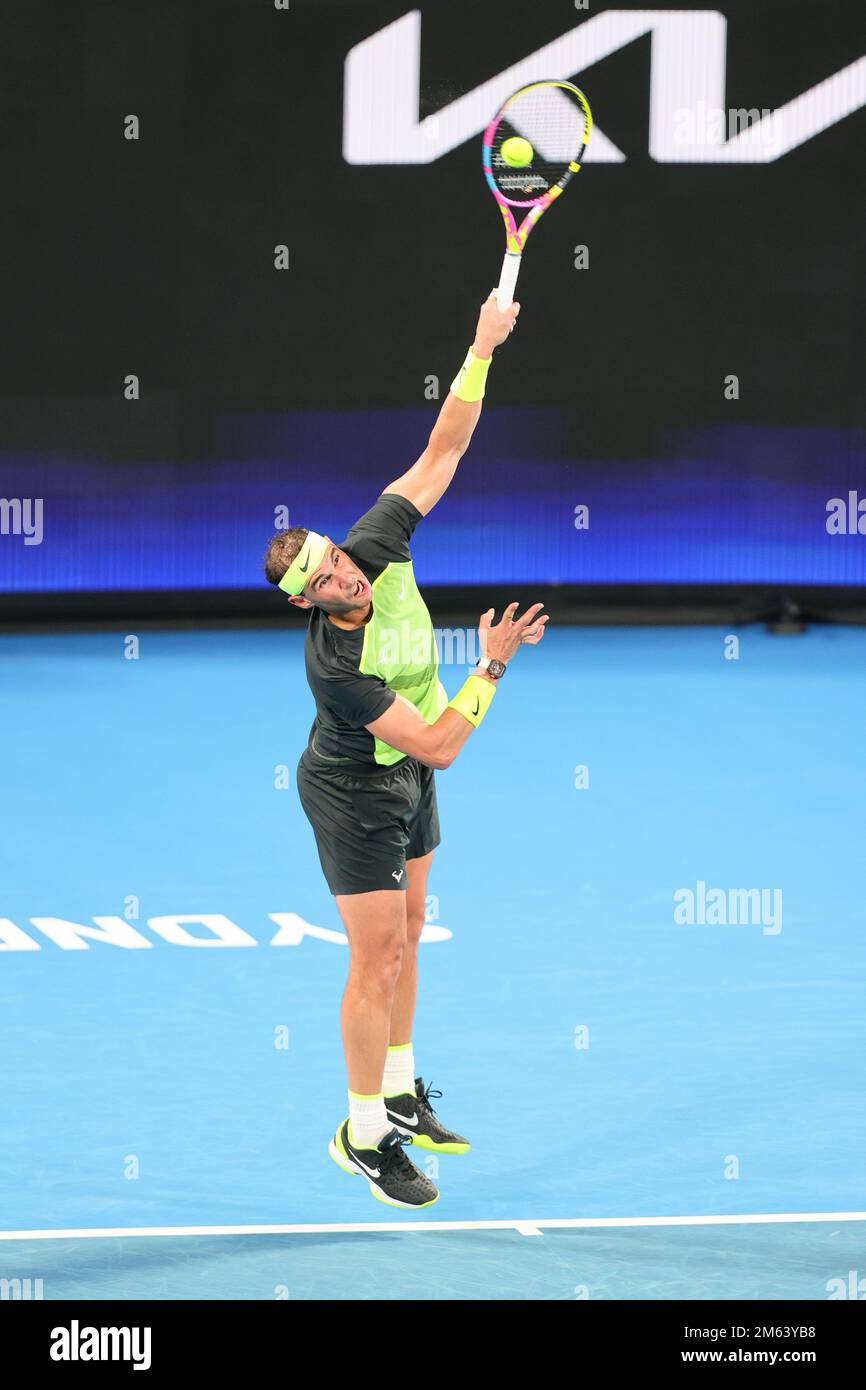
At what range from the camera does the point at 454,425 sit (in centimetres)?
644

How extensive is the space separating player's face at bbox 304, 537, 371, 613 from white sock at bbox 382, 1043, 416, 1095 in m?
1.50

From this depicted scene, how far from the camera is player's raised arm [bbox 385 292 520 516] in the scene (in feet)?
20.8

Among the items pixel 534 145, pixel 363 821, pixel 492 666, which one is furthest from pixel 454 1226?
pixel 534 145

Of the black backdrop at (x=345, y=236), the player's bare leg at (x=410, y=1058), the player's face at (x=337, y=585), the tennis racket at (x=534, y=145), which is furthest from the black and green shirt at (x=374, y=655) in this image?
the black backdrop at (x=345, y=236)

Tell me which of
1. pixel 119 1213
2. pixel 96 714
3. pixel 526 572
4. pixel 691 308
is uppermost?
pixel 691 308

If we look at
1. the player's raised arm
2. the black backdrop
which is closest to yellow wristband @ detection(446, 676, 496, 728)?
the player's raised arm

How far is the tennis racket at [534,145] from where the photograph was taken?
282 inches

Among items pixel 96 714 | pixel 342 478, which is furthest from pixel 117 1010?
pixel 342 478

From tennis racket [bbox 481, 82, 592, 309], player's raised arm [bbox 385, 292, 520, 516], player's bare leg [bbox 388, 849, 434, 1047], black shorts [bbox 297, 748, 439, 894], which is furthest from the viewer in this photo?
tennis racket [bbox 481, 82, 592, 309]

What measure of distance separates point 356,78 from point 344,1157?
11.0 m

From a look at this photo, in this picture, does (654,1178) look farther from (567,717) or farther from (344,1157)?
(567,717)

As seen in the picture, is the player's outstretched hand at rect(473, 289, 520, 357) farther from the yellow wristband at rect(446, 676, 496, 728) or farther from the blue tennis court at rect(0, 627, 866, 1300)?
the blue tennis court at rect(0, 627, 866, 1300)

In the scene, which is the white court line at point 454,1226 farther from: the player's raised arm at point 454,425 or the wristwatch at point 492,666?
the player's raised arm at point 454,425

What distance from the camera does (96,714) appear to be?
45.3ft
